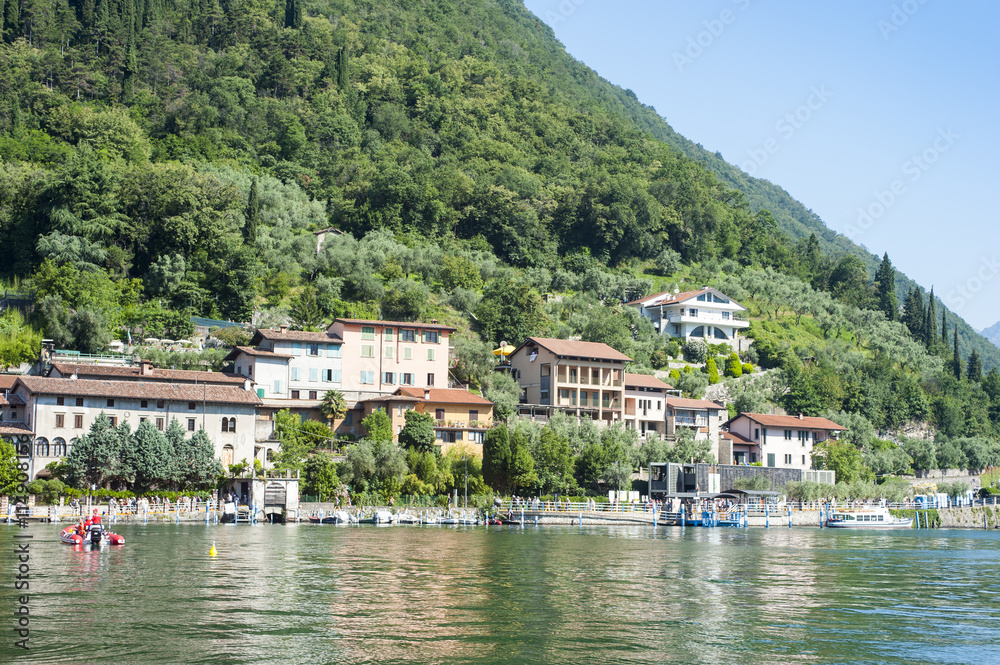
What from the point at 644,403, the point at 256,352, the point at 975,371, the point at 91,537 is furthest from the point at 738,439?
the point at 91,537

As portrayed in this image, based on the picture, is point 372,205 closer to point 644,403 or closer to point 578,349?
point 578,349

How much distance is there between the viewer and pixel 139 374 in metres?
72.6

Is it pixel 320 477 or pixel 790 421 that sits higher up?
pixel 790 421

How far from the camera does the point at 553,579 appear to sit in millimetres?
37875

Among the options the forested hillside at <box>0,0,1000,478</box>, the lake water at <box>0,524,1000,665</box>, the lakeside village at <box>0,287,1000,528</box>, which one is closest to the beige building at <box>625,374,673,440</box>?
the lakeside village at <box>0,287,1000,528</box>

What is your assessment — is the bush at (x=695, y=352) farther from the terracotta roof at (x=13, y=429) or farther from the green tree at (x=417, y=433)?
the terracotta roof at (x=13, y=429)

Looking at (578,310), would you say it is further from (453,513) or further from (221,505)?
(221,505)

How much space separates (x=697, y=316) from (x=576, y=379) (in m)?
30.5

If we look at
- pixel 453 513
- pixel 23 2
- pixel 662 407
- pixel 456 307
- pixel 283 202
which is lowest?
pixel 453 513

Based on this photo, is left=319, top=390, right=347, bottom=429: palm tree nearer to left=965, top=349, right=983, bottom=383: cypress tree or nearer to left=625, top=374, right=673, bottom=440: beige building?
left=625, top=374, right=673, bottom=440: beige building

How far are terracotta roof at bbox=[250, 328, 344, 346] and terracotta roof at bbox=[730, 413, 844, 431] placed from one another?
38.8 m

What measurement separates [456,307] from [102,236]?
1329 inches

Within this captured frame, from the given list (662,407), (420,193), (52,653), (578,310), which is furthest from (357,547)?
(420,193)

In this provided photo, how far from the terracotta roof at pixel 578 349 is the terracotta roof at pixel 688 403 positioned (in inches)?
231
